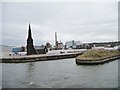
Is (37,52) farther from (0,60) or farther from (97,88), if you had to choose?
(97,88)

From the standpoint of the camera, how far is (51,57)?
73.3 metres

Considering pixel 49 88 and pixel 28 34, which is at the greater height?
pixel 28 34

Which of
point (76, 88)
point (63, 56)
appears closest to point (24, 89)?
point (76, 88)

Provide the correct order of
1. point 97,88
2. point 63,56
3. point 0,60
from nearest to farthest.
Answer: point 97,88
point 0,60
point 63,56

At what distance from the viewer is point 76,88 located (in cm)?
1986

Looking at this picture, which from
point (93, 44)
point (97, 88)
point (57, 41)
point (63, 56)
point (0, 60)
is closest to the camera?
point (97, 88)

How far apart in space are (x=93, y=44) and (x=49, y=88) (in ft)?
451

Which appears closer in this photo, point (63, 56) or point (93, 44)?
point (63, 56)

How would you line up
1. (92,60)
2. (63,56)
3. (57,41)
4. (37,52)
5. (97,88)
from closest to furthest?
(97,88) < (92,60) < (63,56) < (37,52) < (57,41)

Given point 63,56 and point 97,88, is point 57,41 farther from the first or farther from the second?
point 97,88

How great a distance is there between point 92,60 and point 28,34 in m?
35.1

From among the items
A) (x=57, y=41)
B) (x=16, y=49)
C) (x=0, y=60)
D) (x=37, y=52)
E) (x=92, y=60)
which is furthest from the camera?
(x=57, y=41)

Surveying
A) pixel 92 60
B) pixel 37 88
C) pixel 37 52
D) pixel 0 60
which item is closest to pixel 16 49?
pixel 37 52

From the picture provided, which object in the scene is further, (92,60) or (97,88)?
(92,60)
